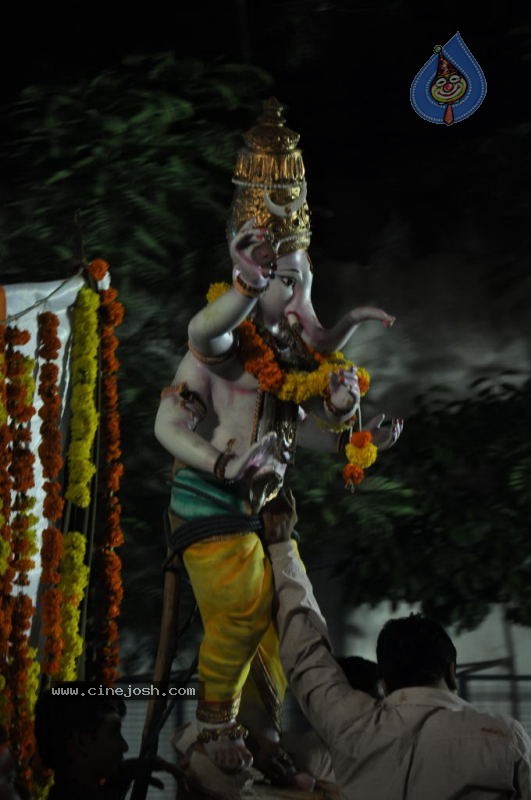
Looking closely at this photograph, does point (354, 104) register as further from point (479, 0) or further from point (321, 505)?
point (321, 505)

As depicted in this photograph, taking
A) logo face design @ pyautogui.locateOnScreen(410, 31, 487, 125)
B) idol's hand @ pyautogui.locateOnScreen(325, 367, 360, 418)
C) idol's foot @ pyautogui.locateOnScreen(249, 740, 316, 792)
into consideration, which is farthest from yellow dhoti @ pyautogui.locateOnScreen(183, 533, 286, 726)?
logo face design @ pyautogui.locateOnScreen(410, 31, 487, 125)

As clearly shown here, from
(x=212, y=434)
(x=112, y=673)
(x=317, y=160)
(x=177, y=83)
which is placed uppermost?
(x=177, y=83)

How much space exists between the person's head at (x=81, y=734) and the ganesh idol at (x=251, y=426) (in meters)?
0.29

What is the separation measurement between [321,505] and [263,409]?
229 cm

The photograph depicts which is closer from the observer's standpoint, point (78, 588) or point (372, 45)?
point (78, 588)

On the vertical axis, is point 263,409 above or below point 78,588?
above

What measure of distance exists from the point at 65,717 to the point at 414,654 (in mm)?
742

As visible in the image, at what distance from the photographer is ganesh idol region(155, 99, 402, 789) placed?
2.67 metres

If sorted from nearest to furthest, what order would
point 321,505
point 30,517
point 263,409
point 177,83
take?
point 263,409 < point 30,517 < point 321,505 < point 177,83

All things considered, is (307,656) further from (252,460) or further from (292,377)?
(292,377)

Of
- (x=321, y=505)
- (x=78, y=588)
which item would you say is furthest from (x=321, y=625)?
(x=321, y=505)

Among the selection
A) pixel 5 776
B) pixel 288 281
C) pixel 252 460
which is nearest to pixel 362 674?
pixel 252 460

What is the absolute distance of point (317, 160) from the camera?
519 centimetres

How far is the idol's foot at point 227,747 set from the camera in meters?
2.62
